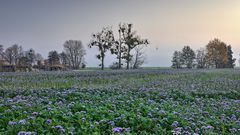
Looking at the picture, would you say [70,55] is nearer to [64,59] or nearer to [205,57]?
[64,59]

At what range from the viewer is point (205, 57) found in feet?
302

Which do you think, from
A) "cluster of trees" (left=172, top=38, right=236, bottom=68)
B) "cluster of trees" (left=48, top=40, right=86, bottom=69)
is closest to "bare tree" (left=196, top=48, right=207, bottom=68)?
"cluster of trees" (left=172, top=38, right=236, bottom=68)

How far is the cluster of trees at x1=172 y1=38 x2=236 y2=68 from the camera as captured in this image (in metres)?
90.3

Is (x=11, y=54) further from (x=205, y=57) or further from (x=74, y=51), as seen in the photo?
(x=205, y=57)

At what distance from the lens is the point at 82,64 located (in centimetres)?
8688

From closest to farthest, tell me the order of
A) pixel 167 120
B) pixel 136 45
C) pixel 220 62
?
pixel 167 120 < pixel 136 45 < pixel 220 62

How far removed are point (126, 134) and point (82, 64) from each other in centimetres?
8178

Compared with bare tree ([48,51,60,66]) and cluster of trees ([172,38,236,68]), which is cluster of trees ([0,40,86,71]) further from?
cluster of trees ([172,38,236,68])

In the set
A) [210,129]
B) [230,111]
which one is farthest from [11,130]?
[230,111]

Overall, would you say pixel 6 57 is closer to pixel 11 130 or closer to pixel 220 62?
pixel 220 62

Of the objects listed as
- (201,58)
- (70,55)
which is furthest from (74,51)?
(201,58)

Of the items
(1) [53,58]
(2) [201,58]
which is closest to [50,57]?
(1) [53,58]

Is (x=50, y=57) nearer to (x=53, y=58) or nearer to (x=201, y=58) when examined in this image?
(x=53, y=58)

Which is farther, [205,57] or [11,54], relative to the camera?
[205,57]
